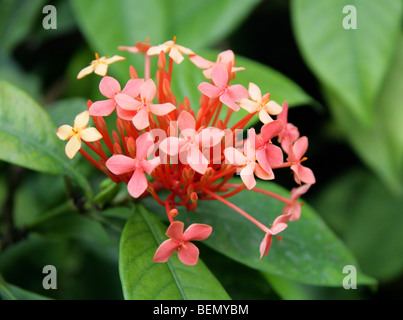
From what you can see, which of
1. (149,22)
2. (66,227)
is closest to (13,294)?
(66,227)

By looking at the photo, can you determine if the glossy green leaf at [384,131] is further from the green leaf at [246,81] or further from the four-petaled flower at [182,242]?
the four-petaled flower at [182,242]

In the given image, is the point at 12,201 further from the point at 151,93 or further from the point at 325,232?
the point at 325,232

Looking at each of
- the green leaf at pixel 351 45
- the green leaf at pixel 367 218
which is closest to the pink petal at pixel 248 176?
the green leaf at pixel 351 45

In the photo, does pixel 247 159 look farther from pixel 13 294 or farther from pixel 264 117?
pixel 13 294

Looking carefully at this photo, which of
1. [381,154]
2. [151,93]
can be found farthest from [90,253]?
[381,154]

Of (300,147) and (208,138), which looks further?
(300,147)
